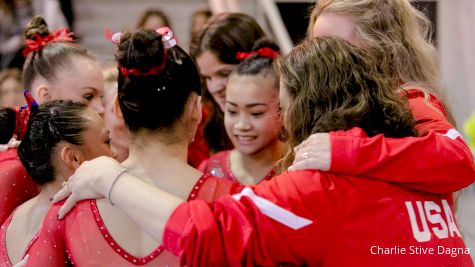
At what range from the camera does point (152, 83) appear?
2035 mm

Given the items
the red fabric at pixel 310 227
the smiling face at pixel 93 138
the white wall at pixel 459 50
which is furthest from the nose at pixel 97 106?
the white wall at pixel 459 50

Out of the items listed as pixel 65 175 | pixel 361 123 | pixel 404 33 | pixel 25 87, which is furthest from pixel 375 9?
pixel 25 87

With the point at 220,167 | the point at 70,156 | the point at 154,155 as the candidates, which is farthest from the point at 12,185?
the point at 220,167

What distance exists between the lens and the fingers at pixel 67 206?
2.07m

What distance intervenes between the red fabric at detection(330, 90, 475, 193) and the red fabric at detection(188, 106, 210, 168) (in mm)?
1801

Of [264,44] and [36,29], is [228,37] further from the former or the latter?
[36,29]

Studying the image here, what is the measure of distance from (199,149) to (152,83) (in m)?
1.75

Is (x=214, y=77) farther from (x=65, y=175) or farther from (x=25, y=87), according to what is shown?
(x=65, y=175)

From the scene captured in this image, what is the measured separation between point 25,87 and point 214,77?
0.85 m

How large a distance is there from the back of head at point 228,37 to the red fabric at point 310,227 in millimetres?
1617

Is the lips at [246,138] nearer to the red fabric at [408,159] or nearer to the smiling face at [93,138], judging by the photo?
the smiling face at [93,138]

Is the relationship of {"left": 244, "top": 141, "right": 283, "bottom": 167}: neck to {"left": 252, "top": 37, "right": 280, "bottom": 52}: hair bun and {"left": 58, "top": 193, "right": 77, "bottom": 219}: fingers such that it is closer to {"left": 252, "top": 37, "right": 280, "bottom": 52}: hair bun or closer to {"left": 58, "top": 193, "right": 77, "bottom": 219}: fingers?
{"left": 252, "top": 37, "right": 280, "bottom": 52}: hair bun

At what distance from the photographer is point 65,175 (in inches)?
96.0

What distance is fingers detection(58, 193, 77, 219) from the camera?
6.81 ft
